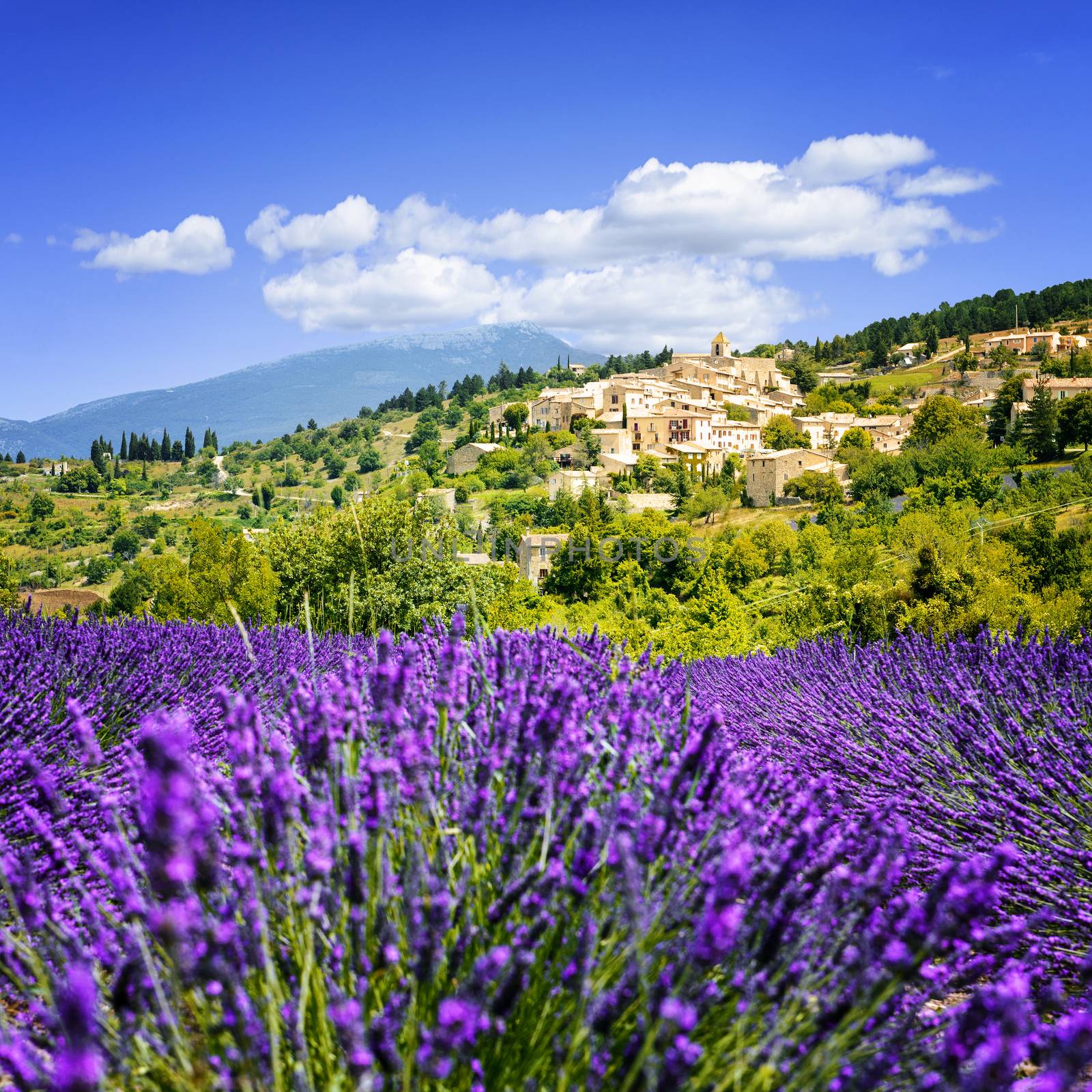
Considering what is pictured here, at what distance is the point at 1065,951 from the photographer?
232 centimetres

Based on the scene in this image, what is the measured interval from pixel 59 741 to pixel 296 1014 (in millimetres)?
2590

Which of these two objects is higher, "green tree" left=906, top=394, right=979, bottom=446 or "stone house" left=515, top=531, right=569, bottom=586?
"green tree" left=906, top=394, right=979, bottom=446

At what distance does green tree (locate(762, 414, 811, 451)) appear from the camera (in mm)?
71062

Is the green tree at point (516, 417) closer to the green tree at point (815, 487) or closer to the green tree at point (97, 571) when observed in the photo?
the green tree at point (815, 487)

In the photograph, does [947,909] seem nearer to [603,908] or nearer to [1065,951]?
[603,908]

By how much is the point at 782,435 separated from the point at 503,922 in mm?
73906

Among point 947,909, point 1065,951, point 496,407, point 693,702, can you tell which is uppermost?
point 496,407

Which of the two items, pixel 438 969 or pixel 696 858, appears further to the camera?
pixel 696 858

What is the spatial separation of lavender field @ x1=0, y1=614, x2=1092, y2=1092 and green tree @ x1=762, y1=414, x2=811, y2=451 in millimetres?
71298

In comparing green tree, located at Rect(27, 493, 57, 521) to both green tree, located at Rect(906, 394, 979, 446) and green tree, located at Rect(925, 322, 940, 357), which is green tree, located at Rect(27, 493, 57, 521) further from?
green tree, located at Rect(925, 322, 940, 357)

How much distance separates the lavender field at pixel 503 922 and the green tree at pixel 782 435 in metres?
71.3

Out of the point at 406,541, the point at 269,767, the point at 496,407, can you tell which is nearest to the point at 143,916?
the point at 269,767

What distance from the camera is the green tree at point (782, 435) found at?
233 ft

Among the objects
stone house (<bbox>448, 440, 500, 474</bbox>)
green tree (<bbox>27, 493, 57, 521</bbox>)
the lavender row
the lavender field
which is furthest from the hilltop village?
the lavender row
